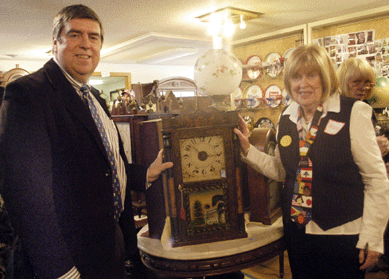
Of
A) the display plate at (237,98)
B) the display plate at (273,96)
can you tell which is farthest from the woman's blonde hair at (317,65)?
the display plate at (237,98)

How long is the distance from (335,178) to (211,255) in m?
0.62

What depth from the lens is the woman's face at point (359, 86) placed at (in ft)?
6.55

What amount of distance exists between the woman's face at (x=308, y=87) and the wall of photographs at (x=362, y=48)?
3.64 meters

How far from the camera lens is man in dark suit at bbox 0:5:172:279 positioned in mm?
929

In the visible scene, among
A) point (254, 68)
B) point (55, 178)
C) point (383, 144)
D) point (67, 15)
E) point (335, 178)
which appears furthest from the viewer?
point (254, 68)

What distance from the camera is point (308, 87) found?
4.52 ft

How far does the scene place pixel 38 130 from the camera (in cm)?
97

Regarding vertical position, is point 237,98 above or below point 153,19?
below

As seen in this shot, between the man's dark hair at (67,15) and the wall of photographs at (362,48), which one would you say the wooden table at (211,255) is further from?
the wall of photographs at (362,48)

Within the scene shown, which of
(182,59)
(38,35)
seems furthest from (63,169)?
(182,59)

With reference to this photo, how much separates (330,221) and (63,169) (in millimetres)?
1074

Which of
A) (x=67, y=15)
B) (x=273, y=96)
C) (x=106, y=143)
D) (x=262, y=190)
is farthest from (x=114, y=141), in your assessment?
(x=273, y=96)

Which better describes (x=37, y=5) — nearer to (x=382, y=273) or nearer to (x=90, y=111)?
(x=90, y=111)

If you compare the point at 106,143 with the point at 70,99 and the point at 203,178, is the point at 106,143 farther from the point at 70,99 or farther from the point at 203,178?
the point at 203,178
